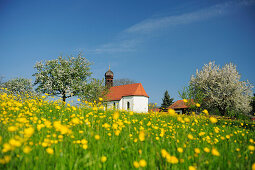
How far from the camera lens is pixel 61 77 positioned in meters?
28.4

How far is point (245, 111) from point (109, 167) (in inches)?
1265

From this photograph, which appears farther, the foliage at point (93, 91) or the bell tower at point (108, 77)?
the bell tower at point (108, 77)

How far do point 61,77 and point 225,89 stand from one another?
28298mm

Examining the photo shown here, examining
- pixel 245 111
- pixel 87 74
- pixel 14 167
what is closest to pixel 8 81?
pixel 87 74

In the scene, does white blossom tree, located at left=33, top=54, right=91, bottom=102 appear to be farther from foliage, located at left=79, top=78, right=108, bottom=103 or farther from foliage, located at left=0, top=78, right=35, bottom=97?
foliage, located at left=0, top=78, right=35, bottom=97

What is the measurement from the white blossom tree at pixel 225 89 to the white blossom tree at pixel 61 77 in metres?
21.1

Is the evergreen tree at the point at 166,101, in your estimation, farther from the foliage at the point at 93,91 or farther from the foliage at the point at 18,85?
the foliage at the point at 18,85

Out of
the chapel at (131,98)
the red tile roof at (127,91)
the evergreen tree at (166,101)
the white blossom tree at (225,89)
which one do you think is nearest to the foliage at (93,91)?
the chapel at (131,98)

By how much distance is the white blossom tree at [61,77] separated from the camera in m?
27.9

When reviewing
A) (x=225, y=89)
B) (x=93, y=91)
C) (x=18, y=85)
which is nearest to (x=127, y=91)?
(x=93, y=91)

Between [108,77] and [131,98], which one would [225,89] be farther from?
[108,77]

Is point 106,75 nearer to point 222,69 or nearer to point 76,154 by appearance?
point 222,69

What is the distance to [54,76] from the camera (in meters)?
27.8

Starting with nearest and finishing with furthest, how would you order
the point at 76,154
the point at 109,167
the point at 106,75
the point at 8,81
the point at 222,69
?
the point at 109,167 < the point at 76,154 < the point at 222,69 < the point at 8,81 < the point at 106,75
